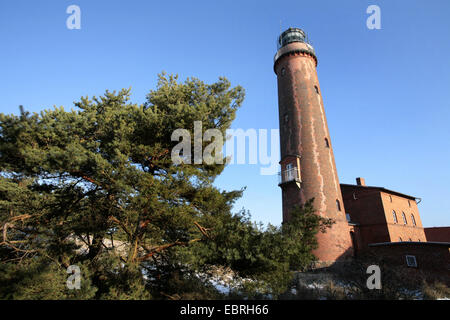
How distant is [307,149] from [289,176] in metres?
2.78

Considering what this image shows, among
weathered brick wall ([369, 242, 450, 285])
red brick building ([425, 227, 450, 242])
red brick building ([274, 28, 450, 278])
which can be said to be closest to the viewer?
weathered brick wall ([369, 242, 450, 285])

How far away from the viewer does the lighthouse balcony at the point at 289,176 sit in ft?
60.5

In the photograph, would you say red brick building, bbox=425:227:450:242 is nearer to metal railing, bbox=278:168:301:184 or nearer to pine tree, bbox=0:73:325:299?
metal railing, bbox=278:168:301:184

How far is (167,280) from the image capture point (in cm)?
923

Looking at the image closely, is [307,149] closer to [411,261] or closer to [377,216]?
[377,216]

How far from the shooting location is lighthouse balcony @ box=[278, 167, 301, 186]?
18.4 m

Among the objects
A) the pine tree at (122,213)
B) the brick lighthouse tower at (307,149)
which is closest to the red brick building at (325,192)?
the brick lighthouse tower at (307,149)

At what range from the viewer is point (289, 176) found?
1886 centimetres

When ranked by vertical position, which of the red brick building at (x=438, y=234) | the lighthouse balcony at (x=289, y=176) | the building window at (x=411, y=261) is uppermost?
the lighthouse balcony at (x=289, y=176)

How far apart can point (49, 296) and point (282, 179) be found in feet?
53.6

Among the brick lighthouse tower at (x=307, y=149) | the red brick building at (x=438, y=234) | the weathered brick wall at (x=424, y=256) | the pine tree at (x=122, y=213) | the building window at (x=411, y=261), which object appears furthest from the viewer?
the red brick building at (x=438, y=234)

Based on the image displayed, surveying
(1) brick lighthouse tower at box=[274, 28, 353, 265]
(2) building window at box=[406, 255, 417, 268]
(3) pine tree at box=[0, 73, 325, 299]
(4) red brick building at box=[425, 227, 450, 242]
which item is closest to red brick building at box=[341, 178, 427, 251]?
(2) building window at box=[406, 255, 417, 268]

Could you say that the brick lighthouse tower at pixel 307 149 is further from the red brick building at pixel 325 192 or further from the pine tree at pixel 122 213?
the pine tree at pixel 122 213
